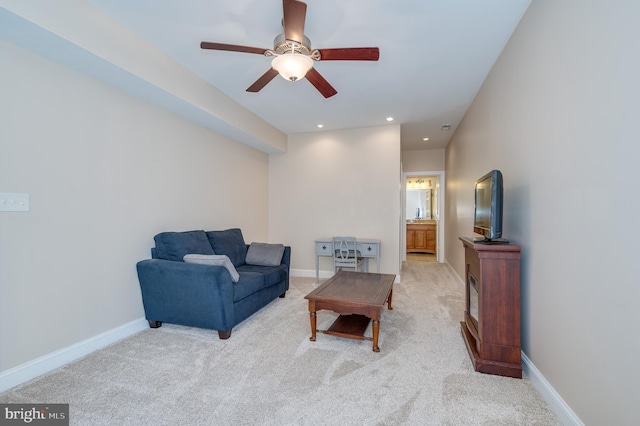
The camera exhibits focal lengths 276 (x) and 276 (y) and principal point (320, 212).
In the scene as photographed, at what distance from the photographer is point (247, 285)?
288 centimetres

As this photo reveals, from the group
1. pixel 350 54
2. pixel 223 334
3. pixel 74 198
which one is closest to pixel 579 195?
pixel 350 54

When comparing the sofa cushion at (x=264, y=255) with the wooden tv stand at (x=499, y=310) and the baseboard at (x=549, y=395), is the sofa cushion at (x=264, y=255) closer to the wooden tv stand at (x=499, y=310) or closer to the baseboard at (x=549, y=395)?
the wooden tv stand at (x=499, y=310)

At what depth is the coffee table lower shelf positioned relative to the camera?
8.14ft

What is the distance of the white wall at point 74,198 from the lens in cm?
194

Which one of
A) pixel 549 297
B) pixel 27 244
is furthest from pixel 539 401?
pixel 27 244

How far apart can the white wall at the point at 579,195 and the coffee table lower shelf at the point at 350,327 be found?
1.27 m

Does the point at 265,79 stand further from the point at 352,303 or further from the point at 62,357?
the point at 62,357

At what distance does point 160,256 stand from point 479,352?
10.1 ft

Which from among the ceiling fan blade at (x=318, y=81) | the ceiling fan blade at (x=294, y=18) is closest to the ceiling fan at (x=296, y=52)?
the ceiling fan blade at (x=294, y=18)

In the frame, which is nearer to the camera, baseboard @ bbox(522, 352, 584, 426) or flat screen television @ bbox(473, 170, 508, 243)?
baseboard @ bbox(522, 352, 584, 426)

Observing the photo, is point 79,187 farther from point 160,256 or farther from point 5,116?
point 160,256

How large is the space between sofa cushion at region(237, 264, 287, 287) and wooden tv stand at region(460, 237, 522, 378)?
219 cm

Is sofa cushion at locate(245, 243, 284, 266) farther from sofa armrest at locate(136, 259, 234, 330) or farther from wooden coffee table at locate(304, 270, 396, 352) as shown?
sofa armrest at locate(136, 259, 234, 330)

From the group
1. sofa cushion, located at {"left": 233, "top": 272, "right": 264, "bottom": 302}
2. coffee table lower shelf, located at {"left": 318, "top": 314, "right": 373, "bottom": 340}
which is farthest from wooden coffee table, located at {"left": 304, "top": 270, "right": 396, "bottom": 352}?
sofa cushion, located at {"left": 233, "top": 272, "right": 264, "bottom": 302}
